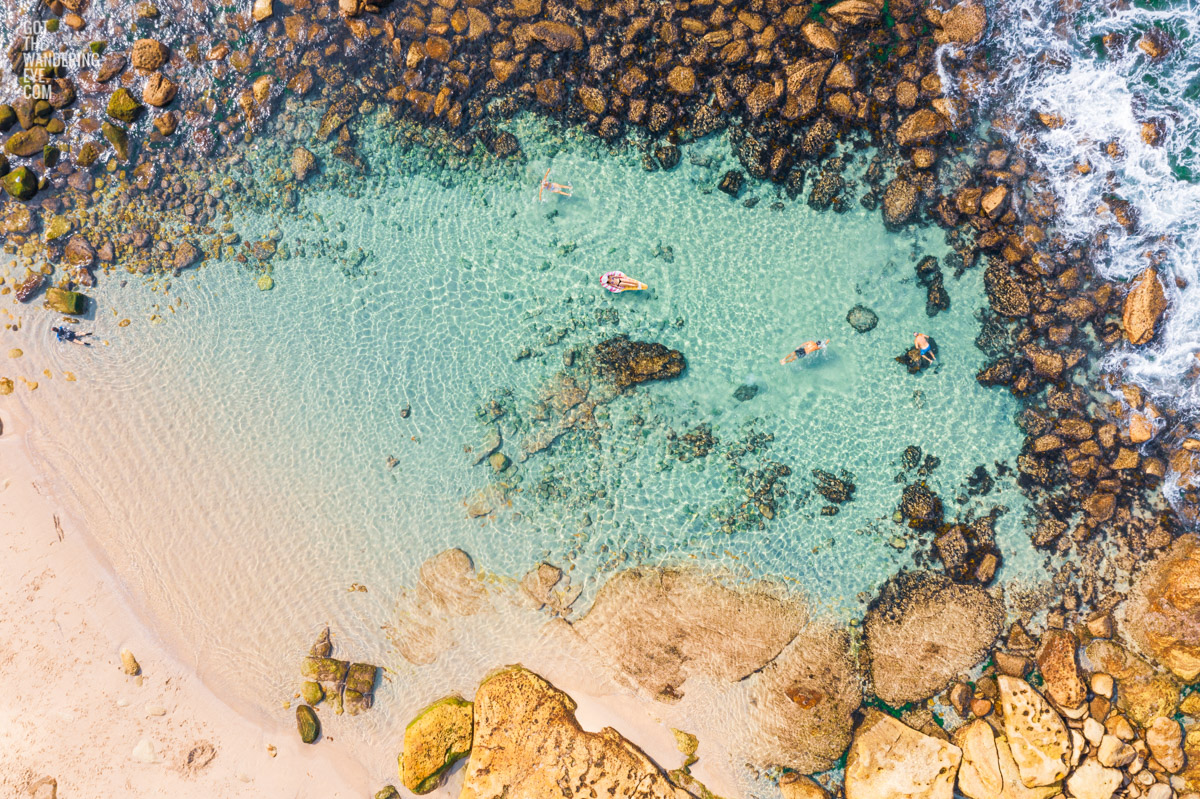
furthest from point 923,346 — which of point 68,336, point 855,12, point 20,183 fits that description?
point 20,183

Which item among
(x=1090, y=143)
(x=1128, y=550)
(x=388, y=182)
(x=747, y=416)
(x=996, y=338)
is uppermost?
(x=1090, y=143)

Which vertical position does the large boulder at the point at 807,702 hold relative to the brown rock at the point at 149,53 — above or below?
below

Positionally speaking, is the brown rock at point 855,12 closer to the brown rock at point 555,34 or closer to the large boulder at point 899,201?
the large boulder at point 899,201

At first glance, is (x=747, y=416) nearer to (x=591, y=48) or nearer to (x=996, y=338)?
(x=996, y=338)

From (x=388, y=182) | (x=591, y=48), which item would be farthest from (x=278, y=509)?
(x=591, y=48)

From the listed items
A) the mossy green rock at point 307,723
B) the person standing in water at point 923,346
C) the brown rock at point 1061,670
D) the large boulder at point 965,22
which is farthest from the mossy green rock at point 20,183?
the brown rock at point 1061,670

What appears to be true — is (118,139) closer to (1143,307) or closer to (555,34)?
(555,34)

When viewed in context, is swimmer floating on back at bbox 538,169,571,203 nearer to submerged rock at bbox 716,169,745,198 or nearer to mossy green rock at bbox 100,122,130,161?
submerged rock at bbox 716,169,745,198
